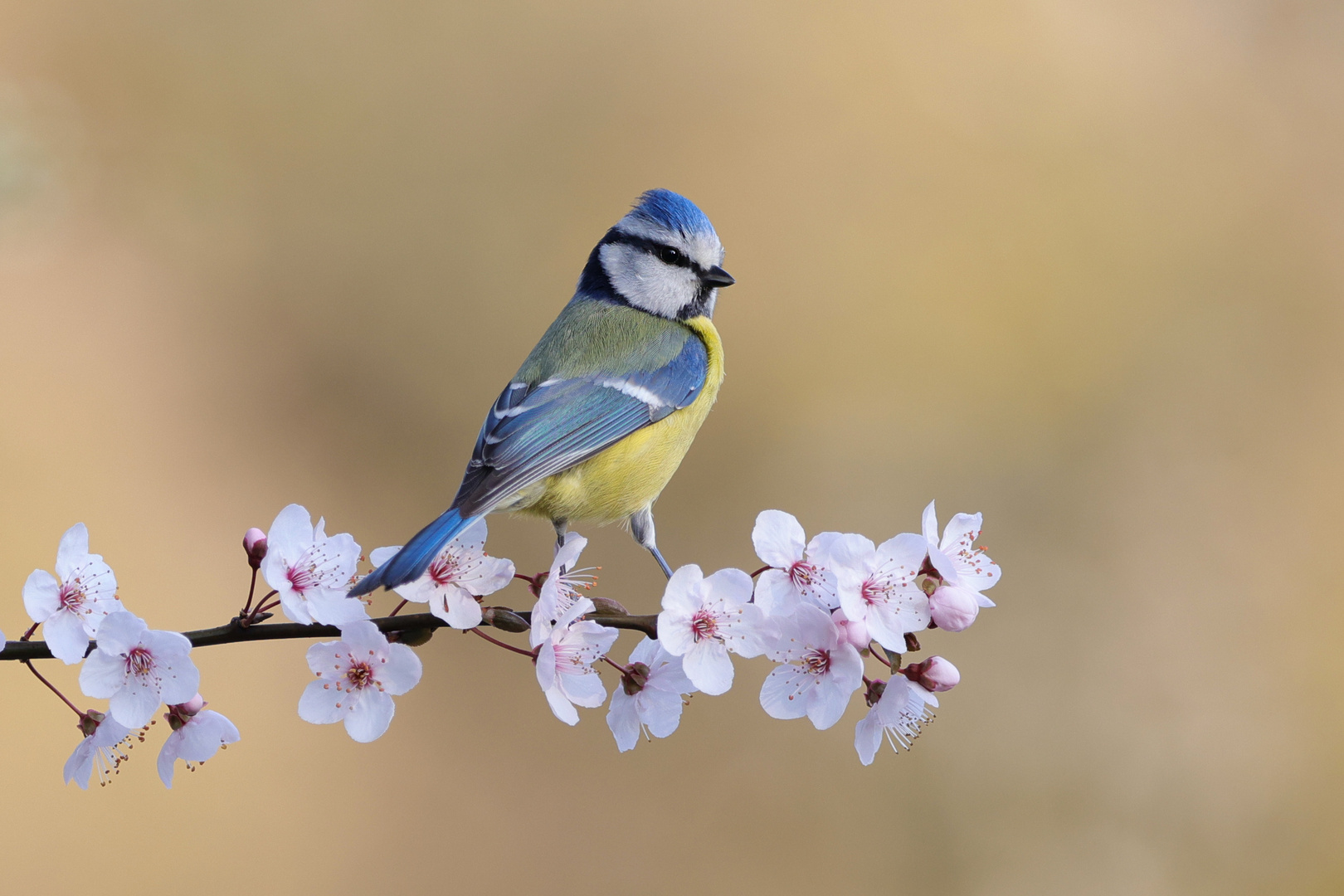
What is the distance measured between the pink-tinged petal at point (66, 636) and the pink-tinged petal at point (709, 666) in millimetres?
556

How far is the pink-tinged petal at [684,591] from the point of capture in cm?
102

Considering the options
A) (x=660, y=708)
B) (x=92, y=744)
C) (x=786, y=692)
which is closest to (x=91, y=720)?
(x=92, y=744)

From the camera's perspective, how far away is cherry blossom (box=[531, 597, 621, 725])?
1.02m

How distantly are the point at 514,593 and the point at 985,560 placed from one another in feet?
7.13

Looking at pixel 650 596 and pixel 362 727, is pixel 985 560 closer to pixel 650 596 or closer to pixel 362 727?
pixel 362 727

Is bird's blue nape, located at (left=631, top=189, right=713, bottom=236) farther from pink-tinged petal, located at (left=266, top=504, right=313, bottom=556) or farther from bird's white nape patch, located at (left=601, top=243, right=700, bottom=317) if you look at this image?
pink-tinged petal, located at (left=266, top=504, right=313, bottom=556)

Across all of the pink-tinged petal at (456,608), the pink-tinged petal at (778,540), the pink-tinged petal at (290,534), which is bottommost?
the pink-tinged petal at (290,534)

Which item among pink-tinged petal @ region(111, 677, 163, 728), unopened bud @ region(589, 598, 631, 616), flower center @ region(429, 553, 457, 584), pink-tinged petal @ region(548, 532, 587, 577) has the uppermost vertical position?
pink-tinged petal @ region(548, 532, 587, 577)

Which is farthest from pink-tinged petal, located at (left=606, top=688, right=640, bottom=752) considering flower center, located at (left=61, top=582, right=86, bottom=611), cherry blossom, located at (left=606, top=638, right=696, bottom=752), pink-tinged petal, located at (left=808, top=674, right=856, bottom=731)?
flower center, located at (left=61, top=582, right=86, bottom=611)

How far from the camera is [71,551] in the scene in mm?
1057

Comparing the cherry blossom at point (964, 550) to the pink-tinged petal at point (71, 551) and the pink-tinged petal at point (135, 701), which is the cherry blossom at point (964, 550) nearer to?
the pink-tinged petal at point (135, 701)

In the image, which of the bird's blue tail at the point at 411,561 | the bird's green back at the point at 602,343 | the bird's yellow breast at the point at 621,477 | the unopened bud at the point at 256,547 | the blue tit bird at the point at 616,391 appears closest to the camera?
the bird's blue tail at the point at 411,561

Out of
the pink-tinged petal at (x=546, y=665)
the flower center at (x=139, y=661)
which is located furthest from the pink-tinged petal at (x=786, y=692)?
the flower center at (x=139, y=661)

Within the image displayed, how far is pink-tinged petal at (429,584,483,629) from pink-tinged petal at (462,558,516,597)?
0.05 ft
